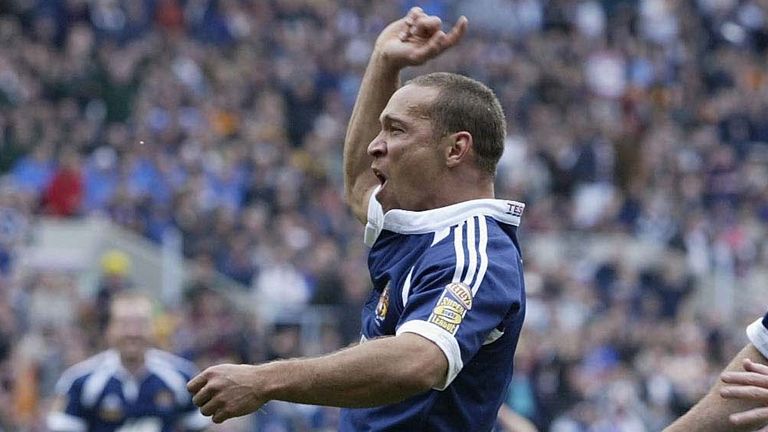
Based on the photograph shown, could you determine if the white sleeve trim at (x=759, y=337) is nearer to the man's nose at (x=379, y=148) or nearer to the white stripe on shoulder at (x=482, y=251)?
the white stripe on shoulder at (x=482, y=251)

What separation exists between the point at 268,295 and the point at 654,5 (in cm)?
1267

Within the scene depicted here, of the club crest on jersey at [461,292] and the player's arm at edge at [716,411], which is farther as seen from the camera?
the player's arm at edge at [716,411]

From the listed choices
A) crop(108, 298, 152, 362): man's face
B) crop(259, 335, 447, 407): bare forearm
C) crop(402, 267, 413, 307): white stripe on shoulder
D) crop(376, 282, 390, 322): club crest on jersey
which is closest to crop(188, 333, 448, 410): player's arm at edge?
crop(259, 335, 447, 407): bare forearm

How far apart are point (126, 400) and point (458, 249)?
15.7 ft

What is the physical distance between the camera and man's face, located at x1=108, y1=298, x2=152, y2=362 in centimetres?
860

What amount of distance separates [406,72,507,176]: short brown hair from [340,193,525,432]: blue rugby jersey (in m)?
0.16

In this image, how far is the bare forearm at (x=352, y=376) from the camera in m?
4.08

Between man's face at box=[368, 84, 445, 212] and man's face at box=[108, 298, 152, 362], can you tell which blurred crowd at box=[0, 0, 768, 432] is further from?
man's face at box=[368, 84, 445, 212]

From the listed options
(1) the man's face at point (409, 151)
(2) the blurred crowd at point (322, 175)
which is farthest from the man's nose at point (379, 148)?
(2) the blurred crowd at point (322, 175)

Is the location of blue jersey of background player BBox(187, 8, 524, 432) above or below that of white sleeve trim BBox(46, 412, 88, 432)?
above

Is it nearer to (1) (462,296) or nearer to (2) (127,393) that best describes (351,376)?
(1) (462,296)

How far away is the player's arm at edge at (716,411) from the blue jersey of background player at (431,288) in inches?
24.8

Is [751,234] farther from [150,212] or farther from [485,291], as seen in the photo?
[485,291]

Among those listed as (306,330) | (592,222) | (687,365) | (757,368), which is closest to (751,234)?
(592,222)
